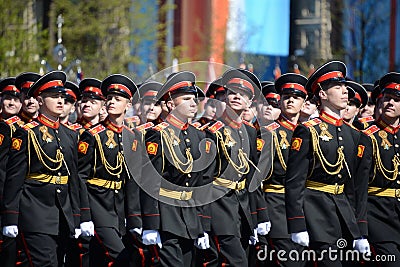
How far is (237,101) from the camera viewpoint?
31.2 feet

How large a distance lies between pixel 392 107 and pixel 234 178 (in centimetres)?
159

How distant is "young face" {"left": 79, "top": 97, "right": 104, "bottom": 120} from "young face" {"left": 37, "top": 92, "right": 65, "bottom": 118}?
1531mm

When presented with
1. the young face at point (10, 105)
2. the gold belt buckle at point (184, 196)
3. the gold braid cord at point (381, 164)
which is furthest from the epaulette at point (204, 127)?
the young face at point (10, 105)

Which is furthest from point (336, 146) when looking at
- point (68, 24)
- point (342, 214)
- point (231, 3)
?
point (231, 3)

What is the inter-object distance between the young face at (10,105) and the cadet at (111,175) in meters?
1.70

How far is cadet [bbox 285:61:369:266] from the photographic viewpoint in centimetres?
838

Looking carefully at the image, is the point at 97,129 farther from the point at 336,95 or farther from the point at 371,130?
the point at 371,130

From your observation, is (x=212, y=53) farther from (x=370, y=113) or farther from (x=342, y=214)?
(x=342, y=214)

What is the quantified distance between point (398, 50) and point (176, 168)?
23939 mm

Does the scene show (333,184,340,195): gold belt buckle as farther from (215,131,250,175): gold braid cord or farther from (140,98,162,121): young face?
(140,98,162,121): young face

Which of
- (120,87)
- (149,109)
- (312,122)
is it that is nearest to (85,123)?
(149,109)

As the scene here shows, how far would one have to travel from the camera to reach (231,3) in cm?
4181

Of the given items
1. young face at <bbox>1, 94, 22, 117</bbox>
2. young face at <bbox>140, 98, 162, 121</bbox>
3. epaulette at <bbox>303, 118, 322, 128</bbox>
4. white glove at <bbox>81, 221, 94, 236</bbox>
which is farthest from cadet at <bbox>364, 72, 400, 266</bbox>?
young face at <bbox>1, 94, 22, 117</bbox>

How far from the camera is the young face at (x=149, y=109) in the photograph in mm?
11188
